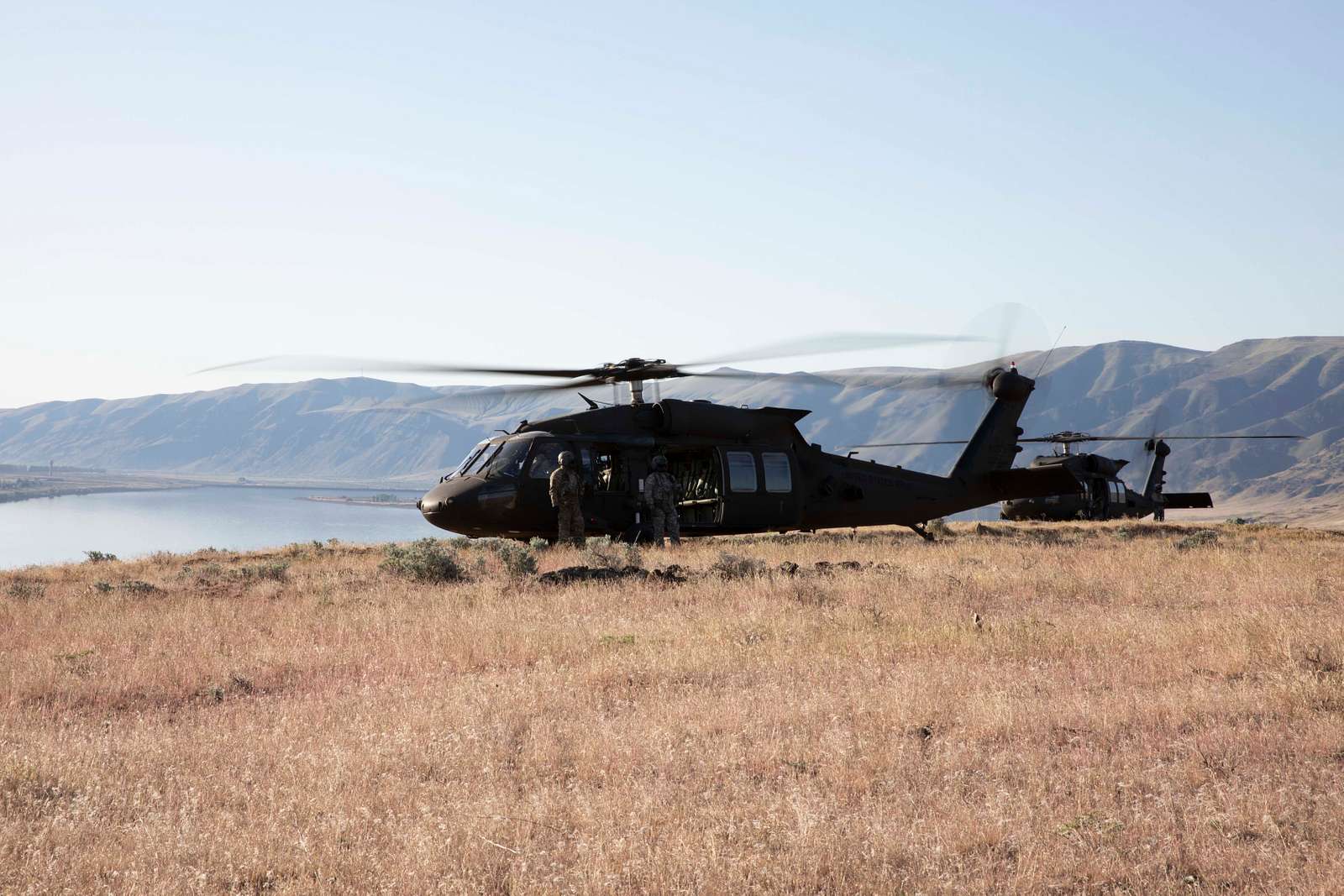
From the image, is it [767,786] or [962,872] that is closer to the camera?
[962,872]

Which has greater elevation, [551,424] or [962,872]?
[551,424]

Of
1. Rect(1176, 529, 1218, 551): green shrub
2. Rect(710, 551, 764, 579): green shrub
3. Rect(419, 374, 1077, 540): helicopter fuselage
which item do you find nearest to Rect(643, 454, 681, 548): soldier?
Rect(419, 374, 1077, 540): helicopter fuselage

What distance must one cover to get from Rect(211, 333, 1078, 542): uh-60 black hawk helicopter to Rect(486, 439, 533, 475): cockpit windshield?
2 cm

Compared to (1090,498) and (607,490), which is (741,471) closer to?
(607,490)

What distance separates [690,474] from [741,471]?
2.10 m

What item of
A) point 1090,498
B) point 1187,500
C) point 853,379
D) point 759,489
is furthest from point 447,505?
point 1187,500

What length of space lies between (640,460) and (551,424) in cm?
192

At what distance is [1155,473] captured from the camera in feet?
133

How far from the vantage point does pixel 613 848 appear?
516 centimetres

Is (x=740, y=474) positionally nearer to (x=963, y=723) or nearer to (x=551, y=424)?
(x=551, y=424)

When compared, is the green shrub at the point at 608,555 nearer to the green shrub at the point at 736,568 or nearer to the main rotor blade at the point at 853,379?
the green shrub at the point at 736,568

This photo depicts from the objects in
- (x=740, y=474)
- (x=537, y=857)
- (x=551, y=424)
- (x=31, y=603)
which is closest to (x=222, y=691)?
(x=537, y=857)

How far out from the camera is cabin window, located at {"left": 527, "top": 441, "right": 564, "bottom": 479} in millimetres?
20266

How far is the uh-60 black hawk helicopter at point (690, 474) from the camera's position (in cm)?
2012
